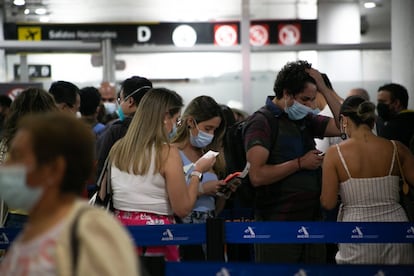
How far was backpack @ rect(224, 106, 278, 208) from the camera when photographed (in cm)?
564

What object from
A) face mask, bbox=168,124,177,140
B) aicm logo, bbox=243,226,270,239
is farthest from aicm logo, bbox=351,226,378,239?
A: face mask, bbox=168,124,177,140

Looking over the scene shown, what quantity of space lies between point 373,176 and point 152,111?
4.37 ft

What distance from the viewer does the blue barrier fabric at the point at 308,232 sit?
521 centimetres

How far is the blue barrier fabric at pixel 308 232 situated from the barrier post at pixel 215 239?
73mm

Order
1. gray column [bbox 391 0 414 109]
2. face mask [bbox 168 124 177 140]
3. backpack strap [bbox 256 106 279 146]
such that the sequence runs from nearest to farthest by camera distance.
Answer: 1. backpack strap [bbox 256 106 279 146]
2. face mask [bbox 168 124 177 140]
3. gray column [bbox 391 0 414 109]

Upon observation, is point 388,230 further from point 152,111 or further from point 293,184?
point 152,111

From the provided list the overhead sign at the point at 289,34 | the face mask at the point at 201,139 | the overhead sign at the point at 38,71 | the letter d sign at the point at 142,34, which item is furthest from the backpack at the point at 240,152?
the overhead sign at the point at 38,71

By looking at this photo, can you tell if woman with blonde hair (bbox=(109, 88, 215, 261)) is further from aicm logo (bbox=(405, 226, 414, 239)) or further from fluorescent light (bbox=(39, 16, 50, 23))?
fluorescent light (bbox=(39, 16, 50, 23))

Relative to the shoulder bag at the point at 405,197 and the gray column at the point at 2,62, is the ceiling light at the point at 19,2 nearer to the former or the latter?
the gray column at the point at 2,62

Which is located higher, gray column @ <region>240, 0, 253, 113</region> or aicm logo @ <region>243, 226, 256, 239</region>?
gray column @ <region>240, 0, 253, 113</region>

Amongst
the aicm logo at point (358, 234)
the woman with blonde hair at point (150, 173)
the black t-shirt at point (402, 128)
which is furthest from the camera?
the black t-shirt at point (402, 128)

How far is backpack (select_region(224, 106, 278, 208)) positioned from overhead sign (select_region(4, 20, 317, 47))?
8545 mm

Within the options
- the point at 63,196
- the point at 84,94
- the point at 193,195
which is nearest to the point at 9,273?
the point at 63,196

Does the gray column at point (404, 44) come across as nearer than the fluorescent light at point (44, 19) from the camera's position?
Yes
